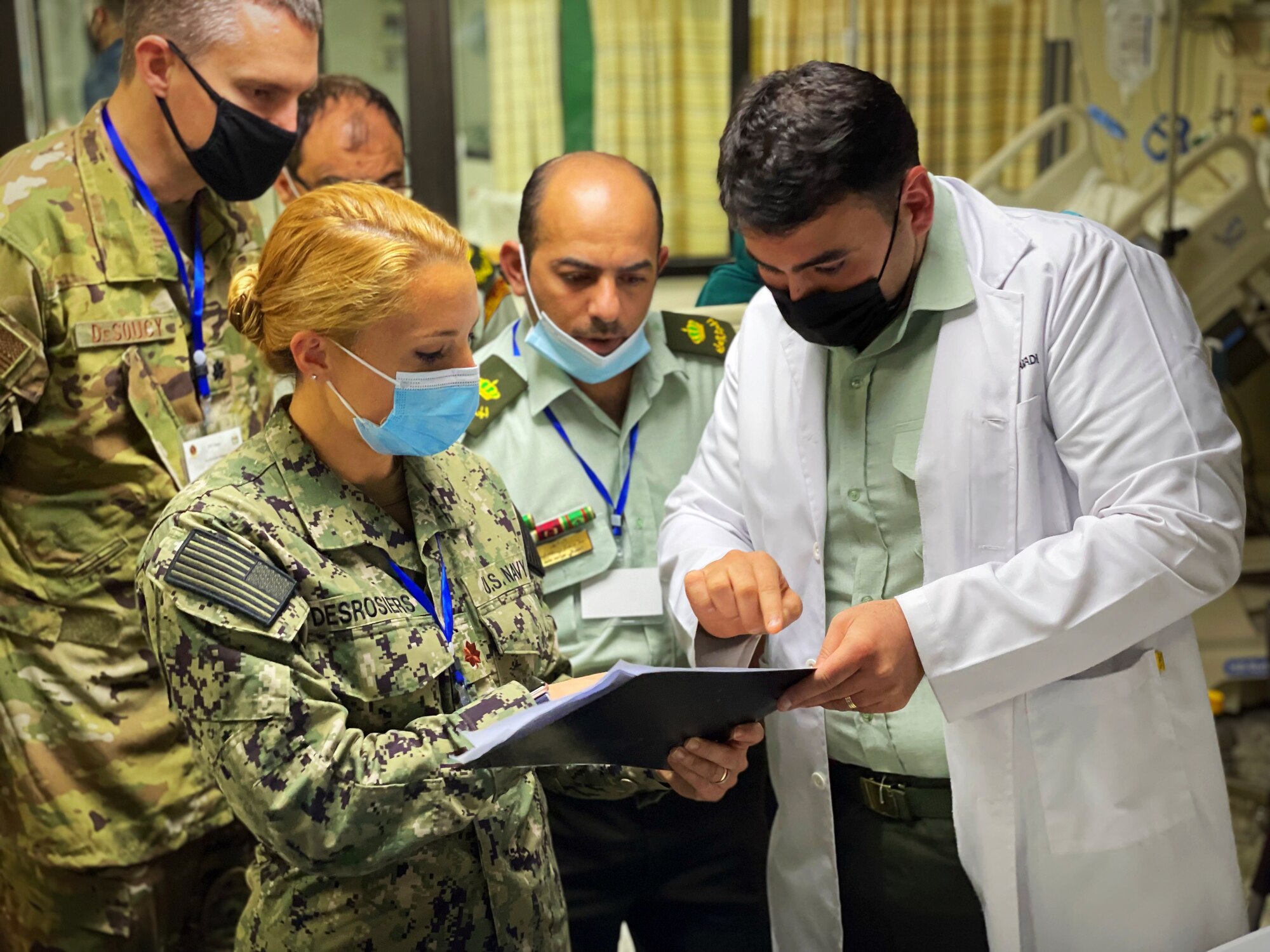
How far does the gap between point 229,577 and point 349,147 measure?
1.66 meters

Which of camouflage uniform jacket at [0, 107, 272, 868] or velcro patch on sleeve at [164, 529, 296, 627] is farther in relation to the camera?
camouflage uniform jacket at [0, 107, 272, 868]

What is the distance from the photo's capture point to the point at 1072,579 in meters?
1.32

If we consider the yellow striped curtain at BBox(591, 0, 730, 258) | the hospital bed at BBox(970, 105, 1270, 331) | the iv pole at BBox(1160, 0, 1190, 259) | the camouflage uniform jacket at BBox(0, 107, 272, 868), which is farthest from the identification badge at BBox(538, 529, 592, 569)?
the yellow striped curtain at BBox(591, 0, 730, 258)

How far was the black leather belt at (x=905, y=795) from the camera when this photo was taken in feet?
5.01

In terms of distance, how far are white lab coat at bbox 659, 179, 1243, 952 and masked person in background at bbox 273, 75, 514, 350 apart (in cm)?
130

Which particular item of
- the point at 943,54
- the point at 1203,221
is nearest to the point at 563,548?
the point at 1203,221

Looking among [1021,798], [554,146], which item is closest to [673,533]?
[1021,798]

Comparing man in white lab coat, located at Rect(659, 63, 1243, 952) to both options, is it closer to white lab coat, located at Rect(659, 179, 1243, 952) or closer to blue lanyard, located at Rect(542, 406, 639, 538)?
white lab coat, located at Rect(659, 179, 1243, 952)

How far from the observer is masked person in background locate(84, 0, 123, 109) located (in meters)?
3.24

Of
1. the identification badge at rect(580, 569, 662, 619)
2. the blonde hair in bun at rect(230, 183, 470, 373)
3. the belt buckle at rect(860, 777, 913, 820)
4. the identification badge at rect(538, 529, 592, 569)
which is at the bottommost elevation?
the belt buckle at rect(860, 777, 913, 820)

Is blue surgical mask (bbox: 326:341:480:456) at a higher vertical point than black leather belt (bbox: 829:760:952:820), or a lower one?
higher

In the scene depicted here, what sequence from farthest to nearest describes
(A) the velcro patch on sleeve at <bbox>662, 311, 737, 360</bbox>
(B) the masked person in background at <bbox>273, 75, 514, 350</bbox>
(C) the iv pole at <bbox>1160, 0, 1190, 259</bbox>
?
(C) the iv pole at <bbox>1160, 0, 1190, 259</bbox> < (B) the masked person in background at <bbox>273, 75, 514, 350</bbox> < (A) the velcro patch on sleeve at <bbox>662, 311, 737, 360</bbox>

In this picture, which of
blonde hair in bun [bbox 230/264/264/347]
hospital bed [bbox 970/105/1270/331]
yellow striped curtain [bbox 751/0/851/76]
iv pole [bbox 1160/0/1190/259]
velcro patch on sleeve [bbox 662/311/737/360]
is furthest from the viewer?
yellow striped curtain [bbox 751/0/851/76]

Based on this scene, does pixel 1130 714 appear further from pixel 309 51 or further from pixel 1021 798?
pixel 309 51
